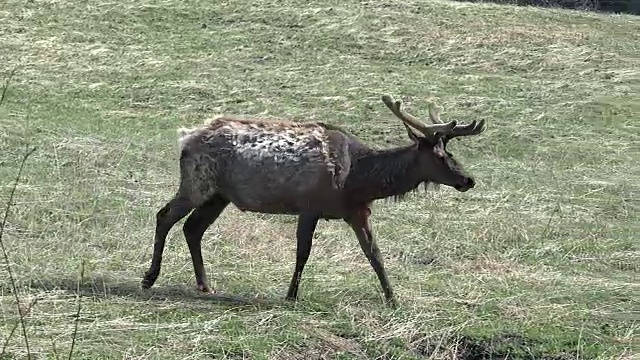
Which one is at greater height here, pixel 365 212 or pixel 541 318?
pixel 365 212

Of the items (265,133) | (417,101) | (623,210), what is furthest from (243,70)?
(265,133)

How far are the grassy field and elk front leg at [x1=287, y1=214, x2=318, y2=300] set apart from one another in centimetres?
16

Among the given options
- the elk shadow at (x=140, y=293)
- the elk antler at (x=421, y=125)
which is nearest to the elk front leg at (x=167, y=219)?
the elk shadow at (x=140, y=293)

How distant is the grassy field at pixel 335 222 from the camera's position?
28.3ft

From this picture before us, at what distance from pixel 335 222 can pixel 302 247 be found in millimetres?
3438

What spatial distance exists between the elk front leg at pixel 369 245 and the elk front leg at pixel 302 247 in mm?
424

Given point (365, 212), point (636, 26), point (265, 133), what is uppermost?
point (265, 133)

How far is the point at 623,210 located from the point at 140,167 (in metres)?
6.17

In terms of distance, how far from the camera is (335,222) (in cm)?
1303

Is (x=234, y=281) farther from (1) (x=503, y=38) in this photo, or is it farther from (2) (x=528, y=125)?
(1) (x=503, y=38)

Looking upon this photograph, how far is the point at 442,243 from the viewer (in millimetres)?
11859

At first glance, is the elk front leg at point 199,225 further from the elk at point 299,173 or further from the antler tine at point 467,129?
the antler tine at point 467,129

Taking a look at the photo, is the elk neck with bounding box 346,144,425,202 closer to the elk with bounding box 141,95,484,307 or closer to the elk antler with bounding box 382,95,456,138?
the elk with bounding box 141,95,484,307

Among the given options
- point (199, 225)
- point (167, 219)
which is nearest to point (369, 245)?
point (199, 225)
